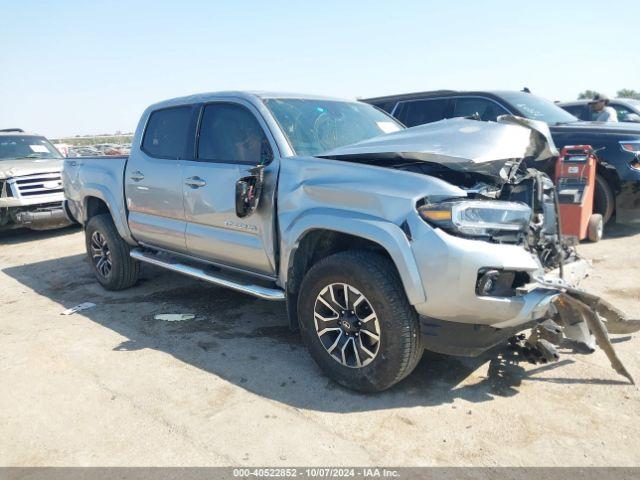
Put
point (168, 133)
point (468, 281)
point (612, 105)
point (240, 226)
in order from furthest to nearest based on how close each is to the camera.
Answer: point (612, 105) → point (168, 133) → point (240, 226) → point (468, 281)

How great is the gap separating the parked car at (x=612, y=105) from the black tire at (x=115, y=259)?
823 cm

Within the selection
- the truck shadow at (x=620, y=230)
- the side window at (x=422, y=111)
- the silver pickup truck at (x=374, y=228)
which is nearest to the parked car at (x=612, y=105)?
the truck shadow at (x=620, y=230)

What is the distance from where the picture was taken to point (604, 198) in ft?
23.0

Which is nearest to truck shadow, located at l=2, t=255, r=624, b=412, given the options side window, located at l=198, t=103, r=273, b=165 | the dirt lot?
the dirt lot

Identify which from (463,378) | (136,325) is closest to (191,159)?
(136,325)

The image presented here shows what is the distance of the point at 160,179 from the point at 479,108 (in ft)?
15.9

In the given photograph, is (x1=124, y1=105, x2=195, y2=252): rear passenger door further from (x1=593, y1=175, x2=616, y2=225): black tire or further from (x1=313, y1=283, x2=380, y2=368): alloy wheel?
(x1=593, y1=175, x2=616, y2=225): black tire

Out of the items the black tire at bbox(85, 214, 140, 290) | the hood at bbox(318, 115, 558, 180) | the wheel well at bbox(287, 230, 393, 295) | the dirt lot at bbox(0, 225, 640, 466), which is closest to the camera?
the dirt lot at bbox(0, 225, 640, 466)

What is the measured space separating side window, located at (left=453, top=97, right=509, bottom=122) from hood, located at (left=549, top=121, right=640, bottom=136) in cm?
80

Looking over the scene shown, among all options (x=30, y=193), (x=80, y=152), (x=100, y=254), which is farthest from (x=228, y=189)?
(x=80, y=152)

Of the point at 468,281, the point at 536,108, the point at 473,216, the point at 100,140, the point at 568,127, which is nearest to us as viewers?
the point at 468,281

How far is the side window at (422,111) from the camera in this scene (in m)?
7.84

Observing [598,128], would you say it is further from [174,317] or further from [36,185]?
[36,185]

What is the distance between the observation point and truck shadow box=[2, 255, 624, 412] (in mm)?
3244
